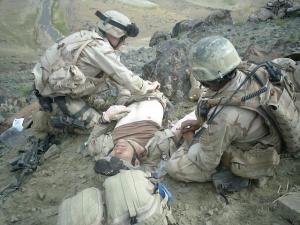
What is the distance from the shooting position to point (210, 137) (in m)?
3.80

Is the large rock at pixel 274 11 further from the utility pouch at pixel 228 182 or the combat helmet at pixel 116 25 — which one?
the utility pouch at pixel 228 182

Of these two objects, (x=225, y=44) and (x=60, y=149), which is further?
(x=60, y=149)

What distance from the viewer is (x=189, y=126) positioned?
4.77m

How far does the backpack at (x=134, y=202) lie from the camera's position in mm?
3256

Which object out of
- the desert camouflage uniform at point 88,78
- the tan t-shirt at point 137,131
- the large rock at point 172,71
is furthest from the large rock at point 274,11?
the tan t-shirt at point 137,131

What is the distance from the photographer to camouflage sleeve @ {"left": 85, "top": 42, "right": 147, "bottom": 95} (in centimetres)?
572

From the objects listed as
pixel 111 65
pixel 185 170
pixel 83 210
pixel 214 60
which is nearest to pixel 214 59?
pixel 214 60

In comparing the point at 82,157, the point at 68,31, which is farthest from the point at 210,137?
Answer: the point at 68,31

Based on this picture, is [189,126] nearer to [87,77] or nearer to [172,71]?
[87,77]

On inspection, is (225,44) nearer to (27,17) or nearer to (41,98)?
(41,98)

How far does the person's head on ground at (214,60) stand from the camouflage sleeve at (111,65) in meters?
2.13

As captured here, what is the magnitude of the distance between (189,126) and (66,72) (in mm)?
1943

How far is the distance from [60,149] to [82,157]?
0.58 metres

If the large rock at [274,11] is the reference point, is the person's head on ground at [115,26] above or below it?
above
